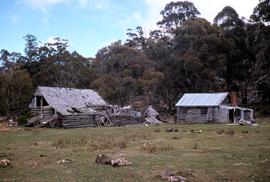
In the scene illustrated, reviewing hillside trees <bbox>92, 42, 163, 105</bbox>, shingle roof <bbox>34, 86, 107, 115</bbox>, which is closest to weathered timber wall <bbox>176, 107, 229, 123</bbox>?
shingle roof <bbox>34, 86, 107, 115</bbox>

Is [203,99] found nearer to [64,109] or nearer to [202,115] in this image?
[202,115]

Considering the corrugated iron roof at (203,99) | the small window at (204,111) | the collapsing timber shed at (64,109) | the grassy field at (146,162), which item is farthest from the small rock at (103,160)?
the small window at (204,111)

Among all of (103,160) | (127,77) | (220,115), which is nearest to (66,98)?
(220,115)

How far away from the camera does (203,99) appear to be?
200ft

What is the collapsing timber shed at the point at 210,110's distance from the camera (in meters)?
58.0

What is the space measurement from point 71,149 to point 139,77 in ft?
196

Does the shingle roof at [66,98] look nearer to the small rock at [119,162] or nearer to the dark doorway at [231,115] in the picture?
the dark doorway at [231,115]

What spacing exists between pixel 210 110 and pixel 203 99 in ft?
7.73

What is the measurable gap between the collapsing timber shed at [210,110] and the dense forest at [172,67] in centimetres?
1339

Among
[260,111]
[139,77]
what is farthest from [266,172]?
[139,77]

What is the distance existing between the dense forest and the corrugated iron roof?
43.5ft

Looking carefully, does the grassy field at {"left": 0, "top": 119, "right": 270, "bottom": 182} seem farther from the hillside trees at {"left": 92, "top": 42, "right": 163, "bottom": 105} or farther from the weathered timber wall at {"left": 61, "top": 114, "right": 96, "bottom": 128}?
the hillside trees at {"left": 92, "top": 42, "right": 163, "bottom": 105}

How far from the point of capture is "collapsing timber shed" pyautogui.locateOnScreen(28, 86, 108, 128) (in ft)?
179

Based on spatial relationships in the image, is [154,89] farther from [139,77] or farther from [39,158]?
[39,158]
